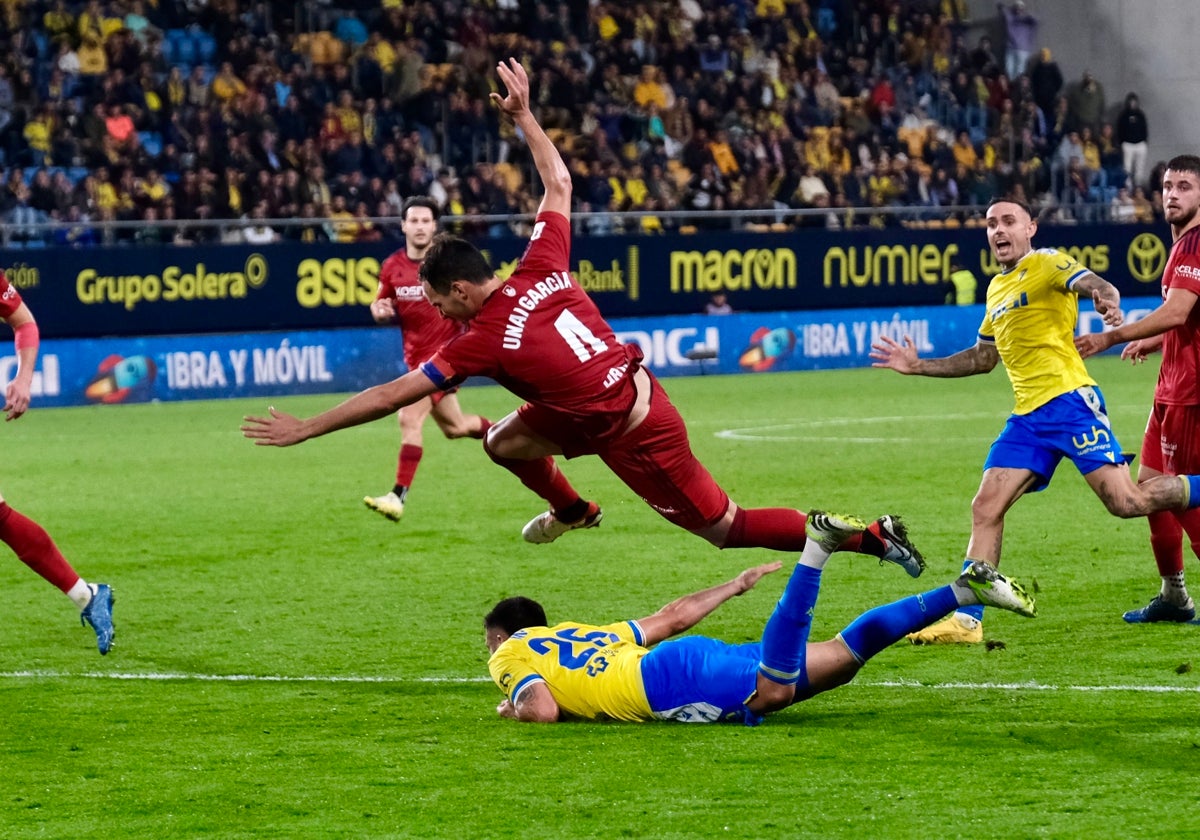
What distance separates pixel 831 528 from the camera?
6109 mm

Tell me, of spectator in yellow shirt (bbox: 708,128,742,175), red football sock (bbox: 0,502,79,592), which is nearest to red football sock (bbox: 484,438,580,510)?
red football sock (bbox: 0,502,79,592)

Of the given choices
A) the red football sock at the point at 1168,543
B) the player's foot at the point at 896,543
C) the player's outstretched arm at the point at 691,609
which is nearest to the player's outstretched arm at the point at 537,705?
the player's outstretched arm at the point at 691,609

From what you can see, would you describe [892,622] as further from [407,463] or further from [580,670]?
[407,463]

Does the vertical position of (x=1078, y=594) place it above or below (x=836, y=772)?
below

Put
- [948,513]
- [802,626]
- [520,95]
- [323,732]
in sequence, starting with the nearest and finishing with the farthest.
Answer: [802,626] → [323,732] → [520,95] → [948,513]

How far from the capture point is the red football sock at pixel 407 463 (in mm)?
12719

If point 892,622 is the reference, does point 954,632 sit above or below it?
below

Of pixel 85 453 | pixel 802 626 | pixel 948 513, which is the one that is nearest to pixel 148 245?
pixel 85 453

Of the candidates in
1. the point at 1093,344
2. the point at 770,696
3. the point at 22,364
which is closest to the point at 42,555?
the point at 22,364

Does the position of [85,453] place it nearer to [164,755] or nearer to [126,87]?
[126,87]

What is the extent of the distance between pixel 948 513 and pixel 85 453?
8.77 meters

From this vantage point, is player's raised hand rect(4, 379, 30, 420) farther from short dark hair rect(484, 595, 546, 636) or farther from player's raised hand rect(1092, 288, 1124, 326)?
player's raised hand rect(1092, 288, 1124, 326)

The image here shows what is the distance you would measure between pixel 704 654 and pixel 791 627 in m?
0.44

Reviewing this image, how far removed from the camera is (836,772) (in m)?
5.78
